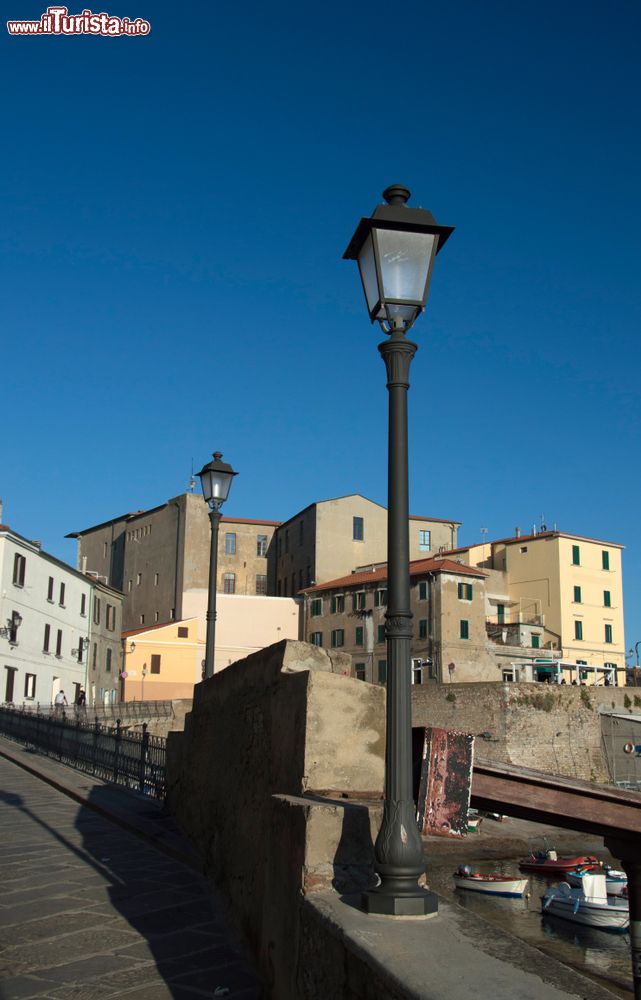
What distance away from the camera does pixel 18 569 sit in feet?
147

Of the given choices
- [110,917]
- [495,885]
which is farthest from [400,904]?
[495,885]

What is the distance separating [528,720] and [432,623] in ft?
27.0

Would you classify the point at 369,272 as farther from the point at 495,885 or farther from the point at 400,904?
the point at 495,885

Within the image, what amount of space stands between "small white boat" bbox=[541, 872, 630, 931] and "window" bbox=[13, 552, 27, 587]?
29099 millimetres

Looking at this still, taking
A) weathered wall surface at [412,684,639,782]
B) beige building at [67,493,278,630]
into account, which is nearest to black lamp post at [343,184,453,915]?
weathered wall surface at [412,684,639,782]

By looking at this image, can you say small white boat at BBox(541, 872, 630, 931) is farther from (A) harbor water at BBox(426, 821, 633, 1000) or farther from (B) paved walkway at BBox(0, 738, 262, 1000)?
(B) paved walkway at BBox(0, 738, 262, 1000)

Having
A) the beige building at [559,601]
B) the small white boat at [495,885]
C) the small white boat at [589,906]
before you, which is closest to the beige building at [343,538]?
the beige building at [559,601]

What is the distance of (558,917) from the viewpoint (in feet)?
79.9

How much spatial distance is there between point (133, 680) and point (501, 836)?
28317 millimetres

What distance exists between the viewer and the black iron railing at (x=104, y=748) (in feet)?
44.4

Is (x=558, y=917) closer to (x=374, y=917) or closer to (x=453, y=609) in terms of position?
(x=374, y=917)

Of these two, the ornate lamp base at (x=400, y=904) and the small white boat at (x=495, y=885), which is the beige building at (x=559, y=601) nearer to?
the small white boat at (x=495, y=885)

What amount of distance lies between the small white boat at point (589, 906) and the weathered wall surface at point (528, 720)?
21218 millimetres

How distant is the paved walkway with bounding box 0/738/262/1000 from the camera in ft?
17.2
